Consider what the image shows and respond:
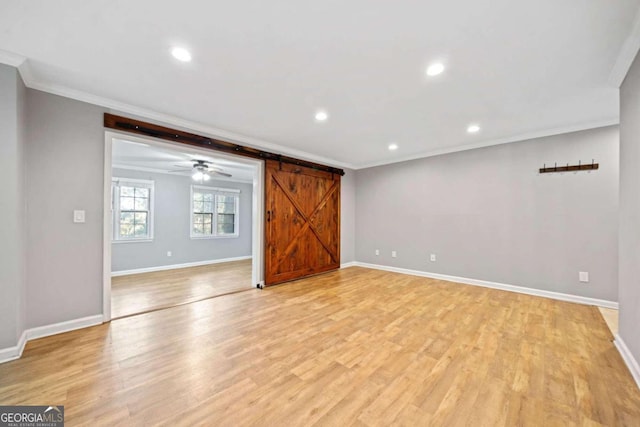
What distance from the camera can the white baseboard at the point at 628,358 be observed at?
1.85 metres

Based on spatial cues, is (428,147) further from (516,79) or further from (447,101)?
(516,79)

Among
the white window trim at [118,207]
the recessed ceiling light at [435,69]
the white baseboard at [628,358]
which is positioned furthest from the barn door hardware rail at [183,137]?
the white baseboard at [628,358]

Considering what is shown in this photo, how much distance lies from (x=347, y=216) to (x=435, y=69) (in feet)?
14.1

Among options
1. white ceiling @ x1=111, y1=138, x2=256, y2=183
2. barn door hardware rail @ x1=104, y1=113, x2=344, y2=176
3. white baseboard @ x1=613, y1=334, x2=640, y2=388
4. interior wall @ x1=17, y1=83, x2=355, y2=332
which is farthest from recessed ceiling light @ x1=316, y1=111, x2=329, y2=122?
white baseboard @ x1=613, y1=334, x2=640, y2=388

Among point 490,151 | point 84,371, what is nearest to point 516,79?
point 490,151

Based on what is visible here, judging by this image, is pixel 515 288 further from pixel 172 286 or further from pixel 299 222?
pixel 172 286

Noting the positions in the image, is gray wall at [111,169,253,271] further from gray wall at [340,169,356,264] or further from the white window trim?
gray wall at [340,169,356,264]

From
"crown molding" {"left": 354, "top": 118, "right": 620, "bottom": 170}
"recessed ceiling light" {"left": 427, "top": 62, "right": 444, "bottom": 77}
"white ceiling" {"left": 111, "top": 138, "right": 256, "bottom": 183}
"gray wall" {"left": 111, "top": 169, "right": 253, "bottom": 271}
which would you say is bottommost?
"gray wall" {"left": 111, "top": 169, "right": 253, "bottom": 271}

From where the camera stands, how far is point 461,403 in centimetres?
164

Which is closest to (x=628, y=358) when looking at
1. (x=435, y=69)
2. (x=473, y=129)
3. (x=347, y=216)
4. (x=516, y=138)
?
(x=435, y=69)

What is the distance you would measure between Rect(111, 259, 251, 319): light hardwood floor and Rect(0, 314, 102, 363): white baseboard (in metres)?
0.27

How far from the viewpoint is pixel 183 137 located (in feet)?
11.4

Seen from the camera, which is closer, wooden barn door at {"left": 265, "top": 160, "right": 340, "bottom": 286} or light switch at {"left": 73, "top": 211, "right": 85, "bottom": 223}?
light switch at {"left": 73, "top": 211, "right": 85, "bottom": 223}

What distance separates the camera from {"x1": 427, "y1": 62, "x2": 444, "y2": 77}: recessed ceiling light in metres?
2.16
